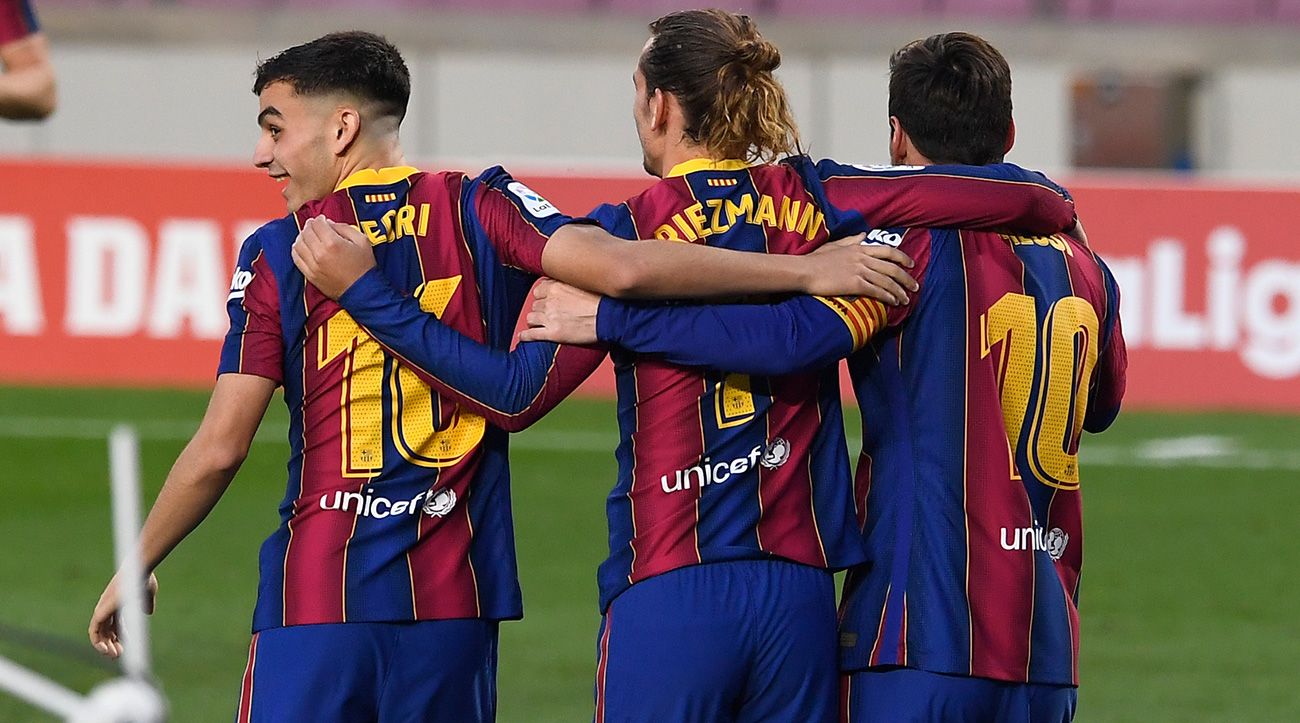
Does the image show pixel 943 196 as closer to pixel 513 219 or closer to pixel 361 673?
pixel 513 219

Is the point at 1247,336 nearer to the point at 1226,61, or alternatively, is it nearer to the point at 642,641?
the point at 1226,61

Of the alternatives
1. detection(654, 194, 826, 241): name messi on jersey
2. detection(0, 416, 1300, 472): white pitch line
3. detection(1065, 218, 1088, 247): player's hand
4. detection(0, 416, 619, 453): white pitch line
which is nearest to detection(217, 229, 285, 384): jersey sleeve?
detection(654, 194, 826, 241): name messi on jersey

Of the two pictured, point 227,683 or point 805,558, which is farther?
point 227,683

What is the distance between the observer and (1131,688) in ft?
20.3

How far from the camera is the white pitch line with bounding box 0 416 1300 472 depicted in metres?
10.7

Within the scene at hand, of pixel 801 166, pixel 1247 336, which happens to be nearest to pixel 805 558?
pixel 801 166

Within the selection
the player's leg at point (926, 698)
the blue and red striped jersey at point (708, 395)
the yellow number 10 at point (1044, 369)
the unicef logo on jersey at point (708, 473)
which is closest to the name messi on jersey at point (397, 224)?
the blue and red striped jersey at point (708, 395)

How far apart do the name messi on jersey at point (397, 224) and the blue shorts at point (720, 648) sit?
72 centimetres

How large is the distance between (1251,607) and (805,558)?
496 centimetres

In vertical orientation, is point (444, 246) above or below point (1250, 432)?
above

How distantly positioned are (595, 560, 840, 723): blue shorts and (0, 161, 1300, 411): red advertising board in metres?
9.70

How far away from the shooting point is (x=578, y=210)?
12789 millimetres

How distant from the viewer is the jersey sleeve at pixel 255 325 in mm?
3113

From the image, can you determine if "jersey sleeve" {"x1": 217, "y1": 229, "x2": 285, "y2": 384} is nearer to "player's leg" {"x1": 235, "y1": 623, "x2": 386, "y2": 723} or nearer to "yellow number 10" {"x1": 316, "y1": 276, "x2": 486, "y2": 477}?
"yellow number 10" {"x1": 316, "y1": 276, "x2": 486, "y2": 477}
